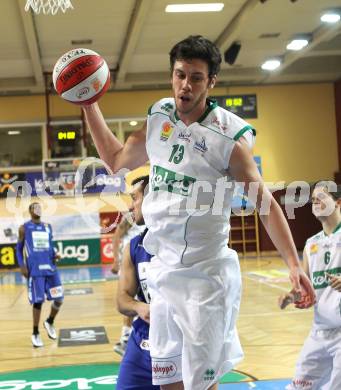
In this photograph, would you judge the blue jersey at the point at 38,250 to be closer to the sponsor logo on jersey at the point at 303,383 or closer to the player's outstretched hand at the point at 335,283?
the sponsor logo on jersey at the point at 303,383

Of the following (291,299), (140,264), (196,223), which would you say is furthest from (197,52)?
(140,264)

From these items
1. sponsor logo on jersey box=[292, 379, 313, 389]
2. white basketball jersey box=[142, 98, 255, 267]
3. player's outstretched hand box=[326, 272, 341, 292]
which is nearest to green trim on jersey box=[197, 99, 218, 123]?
white basketball jersey box=[142, 98, 255, 267]

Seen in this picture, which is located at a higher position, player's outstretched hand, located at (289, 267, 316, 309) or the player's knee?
player's outstretched hand, located at (289, 267, 316, 309)

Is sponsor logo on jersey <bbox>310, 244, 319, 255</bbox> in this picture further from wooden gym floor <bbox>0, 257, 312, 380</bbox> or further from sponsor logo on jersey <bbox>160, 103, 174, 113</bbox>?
sponsor logo on jersey <bbox>160, 103, 174, 113</bbox>

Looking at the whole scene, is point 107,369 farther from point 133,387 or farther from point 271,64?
point 271,64

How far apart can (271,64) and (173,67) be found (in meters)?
15.7

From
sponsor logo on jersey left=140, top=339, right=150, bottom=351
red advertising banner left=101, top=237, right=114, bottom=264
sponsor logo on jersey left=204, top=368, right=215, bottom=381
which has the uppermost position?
sponsor logo on jersey left=204, top=368, right=215, bottom=381

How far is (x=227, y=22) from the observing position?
45.9ft

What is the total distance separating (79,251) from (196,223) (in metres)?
16.6

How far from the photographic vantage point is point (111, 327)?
8.75 meters

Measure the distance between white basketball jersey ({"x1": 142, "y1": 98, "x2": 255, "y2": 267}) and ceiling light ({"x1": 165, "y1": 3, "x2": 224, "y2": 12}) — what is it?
34.6 ft

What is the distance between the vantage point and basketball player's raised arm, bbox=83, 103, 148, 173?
9.03ft

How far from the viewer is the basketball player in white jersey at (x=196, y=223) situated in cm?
248

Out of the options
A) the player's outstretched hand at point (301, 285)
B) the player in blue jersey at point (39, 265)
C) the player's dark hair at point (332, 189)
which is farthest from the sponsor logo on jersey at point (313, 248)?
the player in blue jersey at point (39, 265)
